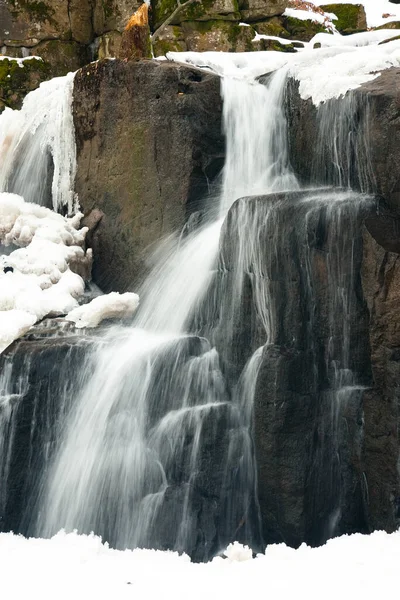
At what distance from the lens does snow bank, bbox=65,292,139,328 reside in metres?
6.96

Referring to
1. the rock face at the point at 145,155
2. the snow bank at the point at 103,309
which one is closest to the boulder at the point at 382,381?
the snow bank at the point at 103,309

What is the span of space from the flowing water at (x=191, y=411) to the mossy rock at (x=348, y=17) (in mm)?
8524

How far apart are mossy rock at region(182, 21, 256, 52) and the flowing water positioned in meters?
7.20

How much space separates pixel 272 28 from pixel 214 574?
10941 mm

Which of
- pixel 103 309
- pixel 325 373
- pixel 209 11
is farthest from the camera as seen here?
pixel 209 11

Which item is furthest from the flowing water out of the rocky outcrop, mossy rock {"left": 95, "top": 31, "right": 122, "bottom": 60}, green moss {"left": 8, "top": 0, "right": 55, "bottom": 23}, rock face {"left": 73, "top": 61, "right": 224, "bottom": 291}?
green moss {"left": 8, "top": 0, "right": 55, "bottom": 23}

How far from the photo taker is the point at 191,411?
18.9 feet

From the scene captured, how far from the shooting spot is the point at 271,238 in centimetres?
586

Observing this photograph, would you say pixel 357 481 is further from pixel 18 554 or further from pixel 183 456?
pixel 18 554

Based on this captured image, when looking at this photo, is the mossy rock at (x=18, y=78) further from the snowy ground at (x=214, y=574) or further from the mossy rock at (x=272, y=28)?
the snowy ground at (x=214, y=574)

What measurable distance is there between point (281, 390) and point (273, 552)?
143 centimetres

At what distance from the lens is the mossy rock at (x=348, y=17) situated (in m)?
13.4

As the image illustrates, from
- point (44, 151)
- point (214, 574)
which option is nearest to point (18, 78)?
point (44, 151)

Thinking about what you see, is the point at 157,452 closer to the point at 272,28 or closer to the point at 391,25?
the point at 272,28
